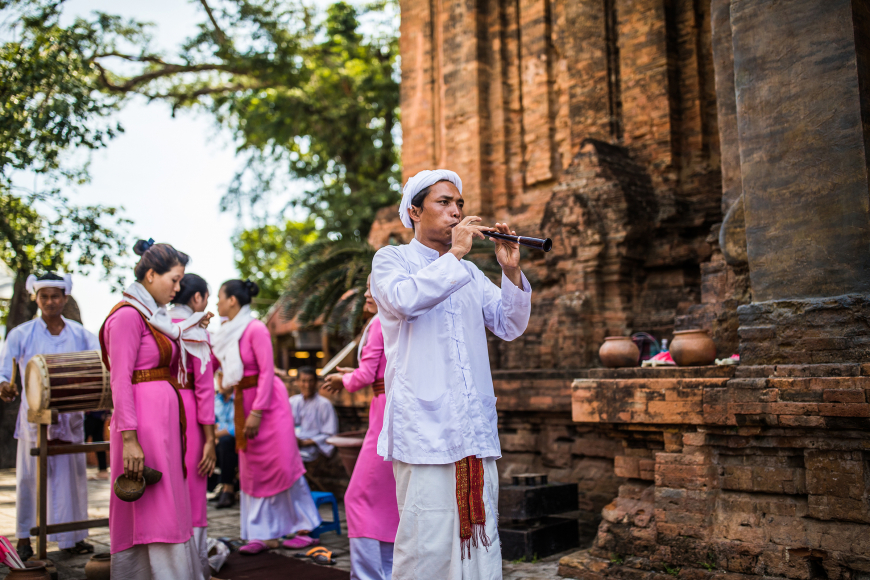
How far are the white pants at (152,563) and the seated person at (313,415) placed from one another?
3.54 m

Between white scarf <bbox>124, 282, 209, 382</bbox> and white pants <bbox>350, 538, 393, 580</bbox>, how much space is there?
1.43 metres

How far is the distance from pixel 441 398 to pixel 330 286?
5.86 m

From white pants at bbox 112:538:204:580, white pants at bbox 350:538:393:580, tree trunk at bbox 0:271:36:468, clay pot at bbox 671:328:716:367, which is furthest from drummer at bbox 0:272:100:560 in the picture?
tree trunk at bbox 0:271:36:468

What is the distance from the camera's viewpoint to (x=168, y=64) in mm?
15570

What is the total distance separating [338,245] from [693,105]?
434 cm

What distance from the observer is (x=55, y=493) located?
5523 millimetres

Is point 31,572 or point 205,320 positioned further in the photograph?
point 205,320

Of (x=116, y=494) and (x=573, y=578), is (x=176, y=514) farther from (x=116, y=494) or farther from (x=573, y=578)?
(x=573, y=578)

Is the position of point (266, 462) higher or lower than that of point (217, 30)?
lower

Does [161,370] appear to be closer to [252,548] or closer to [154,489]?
[154,489]

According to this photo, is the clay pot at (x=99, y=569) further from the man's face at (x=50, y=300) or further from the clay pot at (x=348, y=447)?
the man's face at (x=50, y=300)

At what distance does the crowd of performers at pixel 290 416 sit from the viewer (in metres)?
2.76

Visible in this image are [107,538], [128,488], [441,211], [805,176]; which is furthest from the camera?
[107,538]

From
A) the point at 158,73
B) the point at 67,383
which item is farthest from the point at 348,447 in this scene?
the point at 158,73
